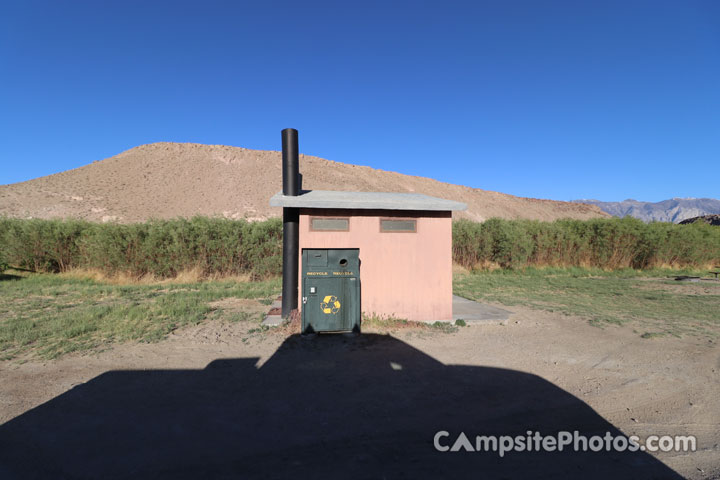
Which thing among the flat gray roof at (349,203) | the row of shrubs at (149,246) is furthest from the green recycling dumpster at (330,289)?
the row of shrubs at (149,246)

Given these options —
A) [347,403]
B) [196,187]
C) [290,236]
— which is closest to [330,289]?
[290,236]

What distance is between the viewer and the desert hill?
44844mm

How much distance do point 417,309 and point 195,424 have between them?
5.08 m

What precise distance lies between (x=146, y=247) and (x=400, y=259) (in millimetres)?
11839

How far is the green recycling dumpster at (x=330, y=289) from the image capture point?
21.2 ft

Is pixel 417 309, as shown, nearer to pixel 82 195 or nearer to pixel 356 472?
pixel 356 472

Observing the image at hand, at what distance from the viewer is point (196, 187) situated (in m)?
55.2

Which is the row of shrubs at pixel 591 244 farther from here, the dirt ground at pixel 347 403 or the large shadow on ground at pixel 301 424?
the large shadow on ground at pixel 301 424

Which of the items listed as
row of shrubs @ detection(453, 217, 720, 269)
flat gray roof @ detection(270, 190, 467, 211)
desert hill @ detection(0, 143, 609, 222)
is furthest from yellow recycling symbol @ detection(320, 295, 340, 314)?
desert hill @ detection(0, 143, 609, 222)

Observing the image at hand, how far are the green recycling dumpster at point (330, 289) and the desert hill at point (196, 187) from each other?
34.8m

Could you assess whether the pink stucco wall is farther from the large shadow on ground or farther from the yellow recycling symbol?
the large shadow on ground

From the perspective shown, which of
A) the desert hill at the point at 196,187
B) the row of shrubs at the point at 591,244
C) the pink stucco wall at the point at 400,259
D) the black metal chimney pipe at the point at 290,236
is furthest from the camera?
the desert hill at the point at 196,187

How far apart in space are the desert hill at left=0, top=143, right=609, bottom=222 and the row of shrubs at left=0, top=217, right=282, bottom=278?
79.6ft

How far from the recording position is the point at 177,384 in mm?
4457
